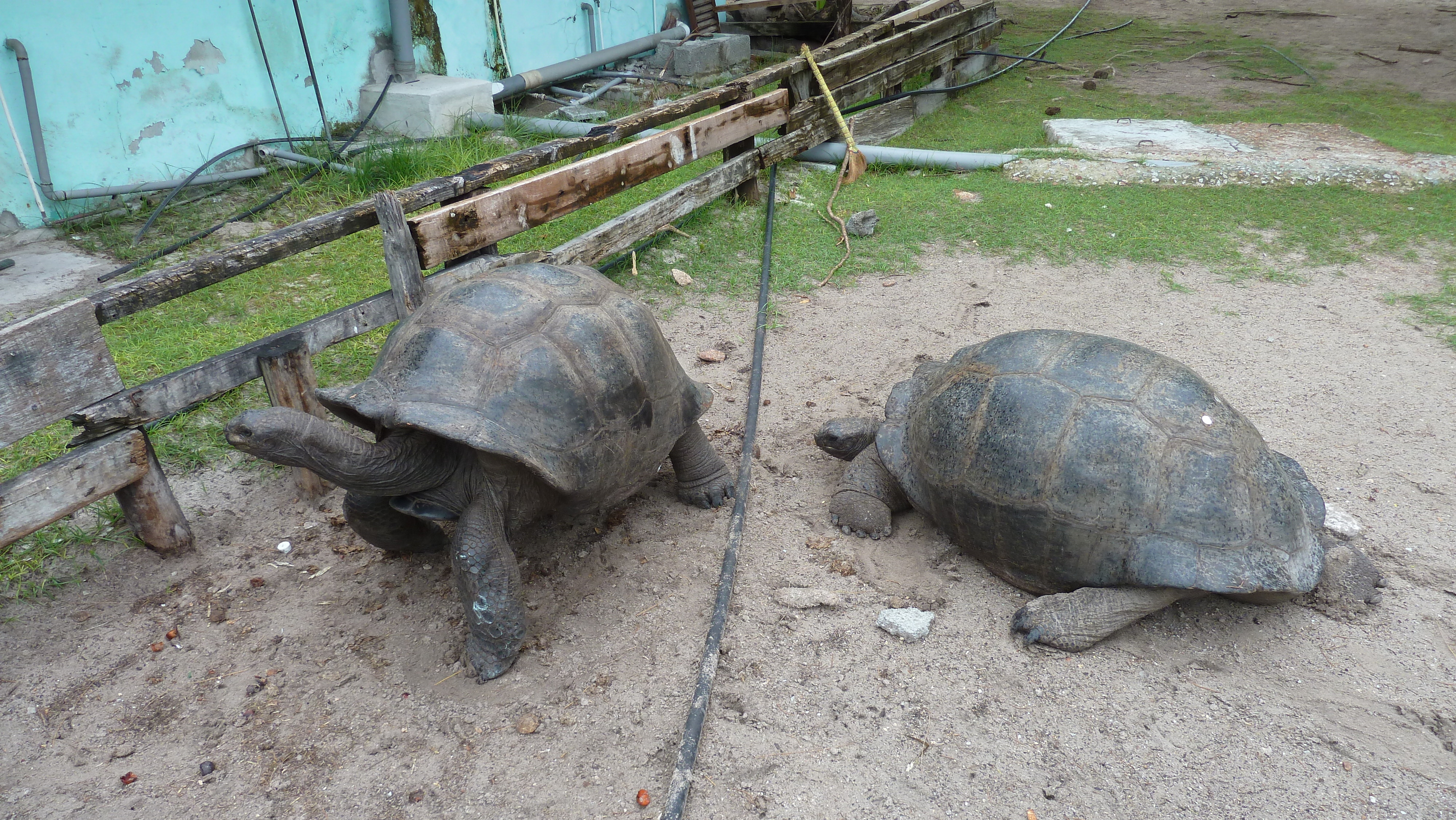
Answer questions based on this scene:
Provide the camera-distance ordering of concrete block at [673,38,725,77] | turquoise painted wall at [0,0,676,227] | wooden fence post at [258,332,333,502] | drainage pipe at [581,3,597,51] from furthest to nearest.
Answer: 1. concrete block at [673,38,725,77]
2. drainage pipe at [581,3,597,51]
3. turquoise painted wall at [0,0,676,227]
4. wooden fence post at [258,332,333,502]

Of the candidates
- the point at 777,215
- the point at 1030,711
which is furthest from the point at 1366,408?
the point at 777,215

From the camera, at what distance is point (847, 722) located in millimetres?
2494

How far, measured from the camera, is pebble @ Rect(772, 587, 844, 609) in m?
2.94

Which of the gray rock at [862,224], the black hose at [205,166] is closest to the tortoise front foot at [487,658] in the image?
the gray rock at [862,224]

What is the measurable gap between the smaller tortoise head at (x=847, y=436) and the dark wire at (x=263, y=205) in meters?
4.33

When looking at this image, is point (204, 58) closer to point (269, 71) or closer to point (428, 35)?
point (269, 71)

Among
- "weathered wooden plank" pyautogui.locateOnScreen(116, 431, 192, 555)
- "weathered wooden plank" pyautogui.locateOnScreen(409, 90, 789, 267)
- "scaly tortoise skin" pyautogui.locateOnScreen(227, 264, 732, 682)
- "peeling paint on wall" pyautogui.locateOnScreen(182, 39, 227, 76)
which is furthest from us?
"peeling paint on wall" pyautogui.locateOnScreen(182, 39, 227, 76)

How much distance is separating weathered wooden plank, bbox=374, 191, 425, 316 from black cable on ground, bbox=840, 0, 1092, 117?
4679 mm

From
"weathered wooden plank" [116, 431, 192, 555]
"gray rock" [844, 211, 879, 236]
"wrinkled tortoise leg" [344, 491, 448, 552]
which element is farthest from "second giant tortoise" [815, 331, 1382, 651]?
"gray rock" [844, 211, 879, 236]

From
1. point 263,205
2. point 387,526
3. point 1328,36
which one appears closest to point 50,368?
point 387,526

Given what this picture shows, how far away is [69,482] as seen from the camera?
109 inches

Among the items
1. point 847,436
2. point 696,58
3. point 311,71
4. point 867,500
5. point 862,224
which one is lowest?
point 867,500

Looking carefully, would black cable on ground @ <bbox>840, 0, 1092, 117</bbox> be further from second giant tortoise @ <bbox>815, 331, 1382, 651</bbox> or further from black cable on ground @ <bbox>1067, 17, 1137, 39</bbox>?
second giant tortoise @ <bbox>815, 331, 1382, 651</bbox>

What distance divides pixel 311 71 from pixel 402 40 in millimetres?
845
